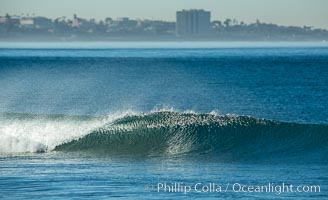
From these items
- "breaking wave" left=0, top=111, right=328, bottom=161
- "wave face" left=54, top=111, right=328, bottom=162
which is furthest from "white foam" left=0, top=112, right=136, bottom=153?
"wave face" left=54, top=111, right=328, bottom=162

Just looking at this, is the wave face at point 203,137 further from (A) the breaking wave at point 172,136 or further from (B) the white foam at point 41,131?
(B) the white foam at point 41,131

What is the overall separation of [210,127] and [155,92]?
40110 millimetres

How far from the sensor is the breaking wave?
31484 millimetres

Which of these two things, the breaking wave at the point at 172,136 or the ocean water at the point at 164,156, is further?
the breaking wave at the point at 172,136

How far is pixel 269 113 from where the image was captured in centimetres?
5172

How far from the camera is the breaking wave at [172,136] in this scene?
31.5 m

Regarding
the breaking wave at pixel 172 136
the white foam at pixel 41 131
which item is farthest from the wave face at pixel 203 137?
the white foam at pixel 41 131

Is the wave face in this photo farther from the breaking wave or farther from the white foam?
the white foam

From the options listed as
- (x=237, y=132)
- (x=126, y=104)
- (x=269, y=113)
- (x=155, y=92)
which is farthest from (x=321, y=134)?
(x=155, y=92)

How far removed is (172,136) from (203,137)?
100 centimetres

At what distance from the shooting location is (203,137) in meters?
33.2

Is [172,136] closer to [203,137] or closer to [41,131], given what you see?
[203,137]

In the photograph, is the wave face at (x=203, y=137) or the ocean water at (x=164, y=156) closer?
the ocean water at (x=164, y=156)

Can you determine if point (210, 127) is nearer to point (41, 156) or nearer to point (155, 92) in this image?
point (41, 156)
